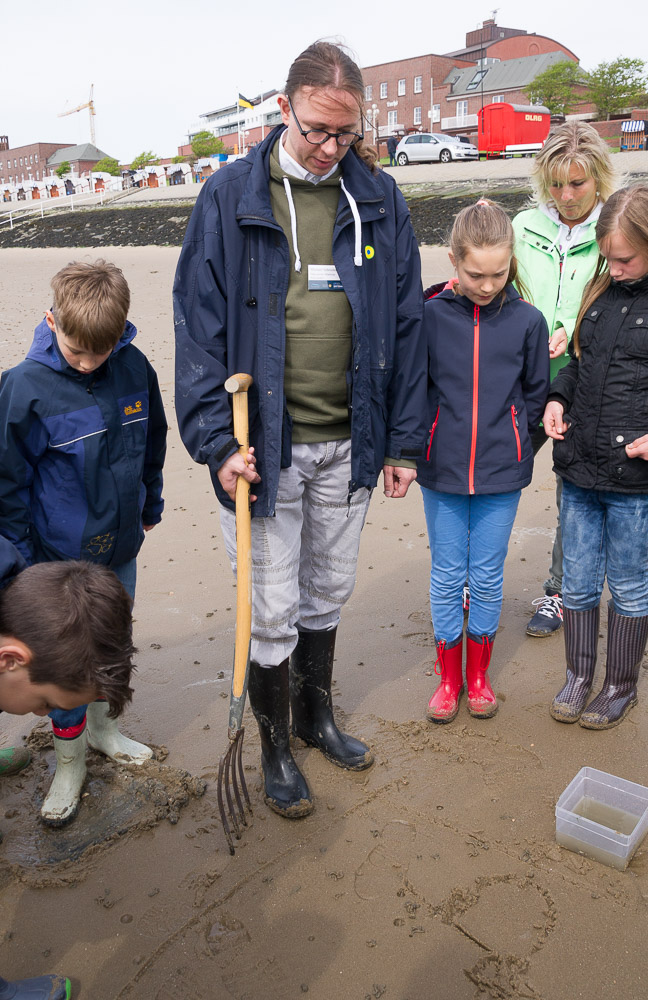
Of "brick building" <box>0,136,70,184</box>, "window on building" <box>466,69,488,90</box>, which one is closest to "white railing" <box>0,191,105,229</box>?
"window on building" <box>466,69,488,90</box>

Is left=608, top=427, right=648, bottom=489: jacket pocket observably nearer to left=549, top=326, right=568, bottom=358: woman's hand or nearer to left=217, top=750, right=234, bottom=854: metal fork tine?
left=549, top=326, right=568, bottom=358: woman's hand

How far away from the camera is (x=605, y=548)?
3146 millimetres

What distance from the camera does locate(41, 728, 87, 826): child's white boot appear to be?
2.74 meters

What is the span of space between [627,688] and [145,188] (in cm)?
3907

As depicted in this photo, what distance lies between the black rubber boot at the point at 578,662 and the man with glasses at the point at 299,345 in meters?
1.05

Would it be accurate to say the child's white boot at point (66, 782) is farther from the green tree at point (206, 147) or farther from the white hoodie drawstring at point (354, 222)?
the green tree at point (206, 147)

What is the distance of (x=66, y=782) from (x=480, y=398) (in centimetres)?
208

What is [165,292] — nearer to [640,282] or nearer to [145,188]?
[640,282]

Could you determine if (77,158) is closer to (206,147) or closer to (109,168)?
(109,168)

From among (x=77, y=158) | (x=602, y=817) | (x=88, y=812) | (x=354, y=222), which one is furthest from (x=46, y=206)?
(x=77, y=158)

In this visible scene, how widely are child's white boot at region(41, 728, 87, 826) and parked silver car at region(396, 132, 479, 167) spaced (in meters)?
31.9

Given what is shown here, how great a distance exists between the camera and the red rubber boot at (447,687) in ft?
10.7

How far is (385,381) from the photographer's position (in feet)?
8.63

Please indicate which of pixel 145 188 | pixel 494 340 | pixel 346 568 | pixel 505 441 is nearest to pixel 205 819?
pixel 346 568
